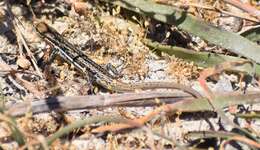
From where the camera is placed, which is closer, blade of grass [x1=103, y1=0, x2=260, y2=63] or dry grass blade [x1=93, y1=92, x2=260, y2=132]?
dry grass blade [x1=93, y1=92, x2=260, y2=132]

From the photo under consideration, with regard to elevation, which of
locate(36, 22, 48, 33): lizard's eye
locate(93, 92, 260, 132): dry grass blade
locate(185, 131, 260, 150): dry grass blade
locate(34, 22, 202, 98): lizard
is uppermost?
locate(36, 22, 48, 33): lizard's eye

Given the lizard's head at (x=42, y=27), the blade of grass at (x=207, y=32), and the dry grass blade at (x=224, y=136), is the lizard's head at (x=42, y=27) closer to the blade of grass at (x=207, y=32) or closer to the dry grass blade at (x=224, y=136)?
the blade of grass at (x=207, y=32)

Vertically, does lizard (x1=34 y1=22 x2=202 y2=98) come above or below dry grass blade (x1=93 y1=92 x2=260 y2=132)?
above

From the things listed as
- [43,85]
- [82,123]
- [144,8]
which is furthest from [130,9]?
[82,123]

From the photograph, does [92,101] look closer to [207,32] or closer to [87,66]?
[87,66]

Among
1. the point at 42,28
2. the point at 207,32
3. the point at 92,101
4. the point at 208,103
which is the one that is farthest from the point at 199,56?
the point at 42,28

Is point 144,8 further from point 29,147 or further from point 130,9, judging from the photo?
point 29,147

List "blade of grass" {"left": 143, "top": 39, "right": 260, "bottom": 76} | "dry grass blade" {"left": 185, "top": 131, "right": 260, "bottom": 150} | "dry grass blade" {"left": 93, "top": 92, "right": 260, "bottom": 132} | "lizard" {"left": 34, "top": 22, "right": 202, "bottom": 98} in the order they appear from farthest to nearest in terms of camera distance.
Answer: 1. "blade of grass" {"left": 143, "top": 39, "right": 260, "bottom": 76}
2. "lizard" {"left": 34, "top": 22, "right": 202, "bottom": 98}
3. "dry grass blade" {"left": 93, "top": 92, "right": 260, "bottom": 132}
4. "dry grass blade" {"left": 185, "top": 131, "right": 260, "bottom": 150}

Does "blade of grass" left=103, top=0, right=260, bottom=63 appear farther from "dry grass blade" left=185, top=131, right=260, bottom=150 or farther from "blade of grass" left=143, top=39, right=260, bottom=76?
"dry grass blade" left=185, top=131, right=260, bottom=150

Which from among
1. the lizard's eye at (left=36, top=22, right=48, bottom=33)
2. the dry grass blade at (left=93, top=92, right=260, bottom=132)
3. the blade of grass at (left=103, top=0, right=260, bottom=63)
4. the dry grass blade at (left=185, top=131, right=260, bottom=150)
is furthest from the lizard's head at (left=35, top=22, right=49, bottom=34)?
the dry grass blade at (left=185, top=131, right=260, bottom=150)

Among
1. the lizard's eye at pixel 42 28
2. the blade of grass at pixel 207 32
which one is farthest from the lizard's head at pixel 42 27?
the blade of grass at pixel 207 32

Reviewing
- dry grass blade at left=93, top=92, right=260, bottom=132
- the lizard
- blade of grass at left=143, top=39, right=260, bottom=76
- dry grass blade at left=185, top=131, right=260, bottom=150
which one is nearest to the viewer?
dry grass blade at left=185, top=131, right=260, bottom=150
